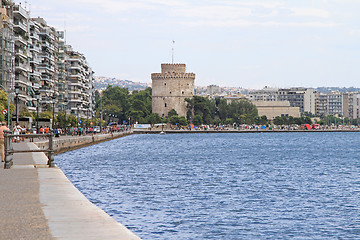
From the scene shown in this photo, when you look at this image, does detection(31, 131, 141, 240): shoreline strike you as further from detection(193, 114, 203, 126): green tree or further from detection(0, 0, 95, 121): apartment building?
detection(193, 114, 203, 126): green tree

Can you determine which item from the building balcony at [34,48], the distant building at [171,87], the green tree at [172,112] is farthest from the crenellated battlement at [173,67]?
the building balcony at [34,48]

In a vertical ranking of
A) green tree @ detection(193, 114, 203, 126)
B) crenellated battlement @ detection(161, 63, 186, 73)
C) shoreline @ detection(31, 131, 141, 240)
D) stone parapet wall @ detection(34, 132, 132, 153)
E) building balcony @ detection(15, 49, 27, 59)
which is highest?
crenellated battlement @ detection(161, 63, 186, 73)

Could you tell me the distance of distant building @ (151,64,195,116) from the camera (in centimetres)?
16162

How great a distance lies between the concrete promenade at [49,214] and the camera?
907 centimetres

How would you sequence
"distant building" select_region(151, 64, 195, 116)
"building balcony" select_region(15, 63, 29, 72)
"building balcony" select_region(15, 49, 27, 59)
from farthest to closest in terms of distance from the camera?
"distant building" select_region(151, 64, 195, 116) → "building balcony" select_region(15, 63, 29, 72) → "building balcony" select_region(15, 49, 27, 59)

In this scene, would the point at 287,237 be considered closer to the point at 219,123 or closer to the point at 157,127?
the point at 157,127

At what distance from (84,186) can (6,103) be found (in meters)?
33.6

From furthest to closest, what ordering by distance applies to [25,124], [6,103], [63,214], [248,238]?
[25,124] < [6,103] < [248,238] < [63,214]

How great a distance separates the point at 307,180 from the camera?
30.4m

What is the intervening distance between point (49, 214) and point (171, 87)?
495 feet

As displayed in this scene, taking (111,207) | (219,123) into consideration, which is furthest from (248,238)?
(219,123)

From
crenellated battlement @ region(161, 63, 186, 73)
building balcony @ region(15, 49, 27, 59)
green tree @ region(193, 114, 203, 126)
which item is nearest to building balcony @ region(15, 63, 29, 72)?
building balcony @ region(15, 49, 27, 59)

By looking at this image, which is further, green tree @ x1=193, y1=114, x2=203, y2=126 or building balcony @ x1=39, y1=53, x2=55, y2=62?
green tree @ x1=193, y1=114, x2=203, y2=126

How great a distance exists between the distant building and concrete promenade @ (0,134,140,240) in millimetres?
145415
